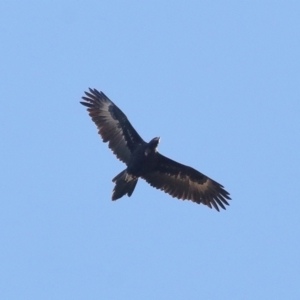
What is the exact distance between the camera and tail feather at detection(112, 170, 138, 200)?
1697 cm

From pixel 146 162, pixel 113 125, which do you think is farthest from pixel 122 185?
pixel 113 125

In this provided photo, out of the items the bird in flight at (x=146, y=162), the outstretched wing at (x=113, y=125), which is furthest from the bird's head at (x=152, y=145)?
the outstretched wing at (x=113, y=125)

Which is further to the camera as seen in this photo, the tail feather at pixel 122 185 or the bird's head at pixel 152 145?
the bird's head at pixel 152 145

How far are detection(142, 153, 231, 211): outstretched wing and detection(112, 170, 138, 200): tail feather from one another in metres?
1.22

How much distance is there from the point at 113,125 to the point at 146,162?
1.64m

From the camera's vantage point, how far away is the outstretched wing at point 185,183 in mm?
18391

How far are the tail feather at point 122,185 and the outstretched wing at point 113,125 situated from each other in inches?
34.1

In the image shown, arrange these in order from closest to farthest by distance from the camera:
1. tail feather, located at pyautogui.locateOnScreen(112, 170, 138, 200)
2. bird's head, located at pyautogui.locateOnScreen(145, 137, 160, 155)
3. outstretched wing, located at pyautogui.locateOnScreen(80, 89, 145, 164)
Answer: tail feather, located at pyautogui.locateOnScreen(112, 170, 138, 200)
bird's head, located at pyautogui.locateOnScreen(145, 137, 160, 155)
outstretched wing, located at pyautogui.locateOnScreen(80, 89, 145, 164)

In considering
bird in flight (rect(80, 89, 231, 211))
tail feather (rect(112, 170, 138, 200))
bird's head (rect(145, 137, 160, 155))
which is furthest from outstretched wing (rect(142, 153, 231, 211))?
tail feather (rect(112, 170, 138, 200))

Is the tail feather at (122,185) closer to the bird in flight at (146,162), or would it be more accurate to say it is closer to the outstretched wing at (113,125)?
the bird in flight at (146,162)

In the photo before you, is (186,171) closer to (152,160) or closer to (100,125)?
(152,160)

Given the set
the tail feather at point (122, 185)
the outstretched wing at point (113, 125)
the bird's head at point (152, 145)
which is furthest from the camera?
the outstretched wing at point (113, 125)

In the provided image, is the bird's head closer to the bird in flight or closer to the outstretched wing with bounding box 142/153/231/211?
the bird in flight

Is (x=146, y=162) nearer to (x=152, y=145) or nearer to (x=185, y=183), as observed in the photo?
(x=152, y=145)
